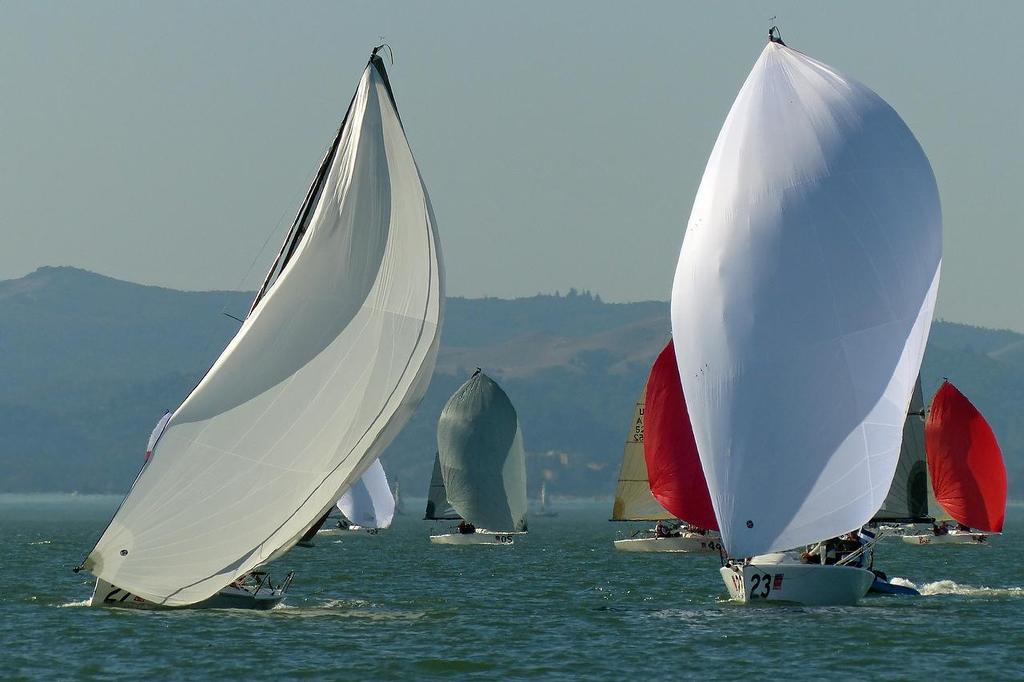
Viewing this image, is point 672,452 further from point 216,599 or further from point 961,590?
point 216,599

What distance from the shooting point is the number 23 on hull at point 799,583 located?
139ft

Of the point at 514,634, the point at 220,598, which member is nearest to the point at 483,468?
the point at 514,634

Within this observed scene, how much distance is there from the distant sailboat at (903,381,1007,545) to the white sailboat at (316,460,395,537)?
37666 millimetres

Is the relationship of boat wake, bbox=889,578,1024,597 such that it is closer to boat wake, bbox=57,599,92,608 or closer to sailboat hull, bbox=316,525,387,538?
boat wake, bbox=57,599,92,608

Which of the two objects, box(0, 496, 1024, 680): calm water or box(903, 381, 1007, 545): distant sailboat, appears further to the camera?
box(903, 381, 1007, 545): distant sailboat

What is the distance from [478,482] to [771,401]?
52781mm

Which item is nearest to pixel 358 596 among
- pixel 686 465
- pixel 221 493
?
pixel 221 493

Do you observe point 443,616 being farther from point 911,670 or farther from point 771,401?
point 911,670

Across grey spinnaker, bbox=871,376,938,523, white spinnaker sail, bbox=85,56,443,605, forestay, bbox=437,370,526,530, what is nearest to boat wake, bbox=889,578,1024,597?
grey spinnaker, bbox=871,376,938,523

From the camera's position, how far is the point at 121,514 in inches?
1460

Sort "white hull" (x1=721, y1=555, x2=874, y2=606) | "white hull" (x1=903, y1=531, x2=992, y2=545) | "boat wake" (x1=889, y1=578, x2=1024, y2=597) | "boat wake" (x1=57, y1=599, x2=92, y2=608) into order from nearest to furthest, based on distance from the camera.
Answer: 1. "white hull" (x1=721, y1=555, x2=874, y2=606)
2. "boat wake" (x1=57, y1=599, x2=92, y2=608)
3. "boat wake" (x1=889, y1=578, x2=1024, y2=597)
4. "white hull" (x1=903, y1=531, x2=992, y2=545)

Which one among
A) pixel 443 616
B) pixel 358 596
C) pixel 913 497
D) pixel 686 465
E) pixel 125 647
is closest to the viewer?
pixel 125 647

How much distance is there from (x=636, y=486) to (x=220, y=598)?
45.6 m

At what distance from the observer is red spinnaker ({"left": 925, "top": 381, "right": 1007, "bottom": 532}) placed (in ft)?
276
